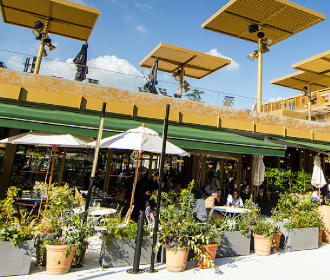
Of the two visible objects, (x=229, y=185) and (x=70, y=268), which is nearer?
(x=70, y=268)

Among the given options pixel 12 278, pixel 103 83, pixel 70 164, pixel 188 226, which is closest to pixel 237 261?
pixel 188 226

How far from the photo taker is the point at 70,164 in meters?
9.10

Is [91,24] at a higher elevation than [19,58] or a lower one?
higher

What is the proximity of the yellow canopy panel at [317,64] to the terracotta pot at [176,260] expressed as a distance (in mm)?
14980

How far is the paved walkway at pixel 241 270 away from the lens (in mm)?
4004

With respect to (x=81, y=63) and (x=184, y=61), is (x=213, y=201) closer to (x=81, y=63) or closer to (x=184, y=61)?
(x=81, y=63)

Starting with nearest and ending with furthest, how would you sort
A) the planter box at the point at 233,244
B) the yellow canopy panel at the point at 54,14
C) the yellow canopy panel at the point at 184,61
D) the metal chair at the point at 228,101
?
the planter box at the point at 233,244 → the metal chair at the point at 228,101 → the yellow canopy panel at the point at 54,14 → the yellow canopy panel at the point at 184,61

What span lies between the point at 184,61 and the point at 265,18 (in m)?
5.00

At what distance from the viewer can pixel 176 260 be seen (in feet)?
14.2

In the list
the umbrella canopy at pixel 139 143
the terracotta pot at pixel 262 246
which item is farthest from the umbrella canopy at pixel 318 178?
the umbrella canopy at pixel 139 143

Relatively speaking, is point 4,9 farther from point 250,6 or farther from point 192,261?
point 192,261

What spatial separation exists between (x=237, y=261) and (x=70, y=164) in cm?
666

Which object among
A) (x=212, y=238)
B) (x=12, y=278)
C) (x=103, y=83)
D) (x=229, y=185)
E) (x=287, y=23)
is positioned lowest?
(x=12, y=278)

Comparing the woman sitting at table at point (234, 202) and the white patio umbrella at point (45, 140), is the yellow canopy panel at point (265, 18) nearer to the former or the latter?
the woman sitting at table at point (234, 202)
